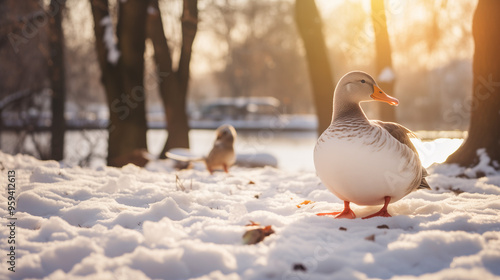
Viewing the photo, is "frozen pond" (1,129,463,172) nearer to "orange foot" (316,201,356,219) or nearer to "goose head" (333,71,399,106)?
"goose head" (333,71,399,106)

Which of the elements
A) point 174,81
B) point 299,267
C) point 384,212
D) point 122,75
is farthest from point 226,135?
point 299,267

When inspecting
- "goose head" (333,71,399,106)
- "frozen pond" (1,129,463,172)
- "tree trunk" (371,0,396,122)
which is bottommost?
"frozen pond" (1,129,463,172)

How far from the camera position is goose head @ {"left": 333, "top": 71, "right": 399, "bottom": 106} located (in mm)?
3621

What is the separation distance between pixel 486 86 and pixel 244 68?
3528 centimetres

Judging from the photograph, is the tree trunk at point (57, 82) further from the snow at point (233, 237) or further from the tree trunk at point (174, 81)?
the snow at point (233, 237)

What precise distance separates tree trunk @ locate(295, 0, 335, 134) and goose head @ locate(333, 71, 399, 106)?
14.7 feet

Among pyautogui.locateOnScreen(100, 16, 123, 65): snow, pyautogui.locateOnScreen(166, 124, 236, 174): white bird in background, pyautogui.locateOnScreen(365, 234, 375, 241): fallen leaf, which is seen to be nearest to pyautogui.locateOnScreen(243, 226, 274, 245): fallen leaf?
pyautogui.locateOnScreen(365, 234, 375, 241): fallen leaf

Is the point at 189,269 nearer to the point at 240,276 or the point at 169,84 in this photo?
the point at 240,276

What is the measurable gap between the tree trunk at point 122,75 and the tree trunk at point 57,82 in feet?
12.2

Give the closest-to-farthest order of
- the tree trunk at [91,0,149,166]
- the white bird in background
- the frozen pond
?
the frozen pond, the white bird in background, the tree trunk at [91,0,149,166]

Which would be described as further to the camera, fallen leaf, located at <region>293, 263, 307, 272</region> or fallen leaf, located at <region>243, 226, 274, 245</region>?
fallen leaf, located at <region>243, 226, 274, 245</region>

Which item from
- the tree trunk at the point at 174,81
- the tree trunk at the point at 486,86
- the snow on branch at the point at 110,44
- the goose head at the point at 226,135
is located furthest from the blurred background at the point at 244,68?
the goose head at the point at 226,135

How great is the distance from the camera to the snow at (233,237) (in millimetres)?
2441

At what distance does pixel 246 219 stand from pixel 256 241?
0.51 m
